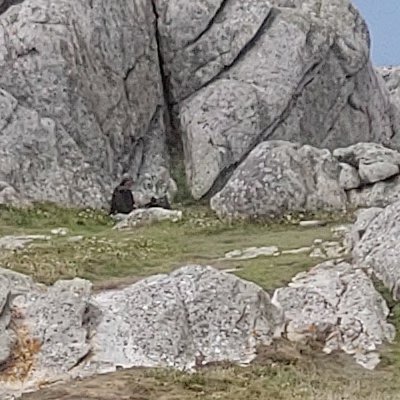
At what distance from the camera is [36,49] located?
44.7 m

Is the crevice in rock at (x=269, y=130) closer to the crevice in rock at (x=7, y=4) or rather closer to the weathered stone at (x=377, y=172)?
the weathered stone at (x=377, y=172)

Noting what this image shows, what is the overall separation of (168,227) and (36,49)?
523 inches

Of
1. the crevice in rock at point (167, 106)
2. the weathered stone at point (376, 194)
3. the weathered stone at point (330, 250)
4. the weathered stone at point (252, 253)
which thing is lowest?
the weathered stone at point (330, 250)

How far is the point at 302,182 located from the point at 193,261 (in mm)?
10850

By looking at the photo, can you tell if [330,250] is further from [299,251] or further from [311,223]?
[311,223]

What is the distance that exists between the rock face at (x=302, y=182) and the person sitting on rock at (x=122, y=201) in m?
5.01

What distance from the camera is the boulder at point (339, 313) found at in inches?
834

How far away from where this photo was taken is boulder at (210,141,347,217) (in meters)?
36.8

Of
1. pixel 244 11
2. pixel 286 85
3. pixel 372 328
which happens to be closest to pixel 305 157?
pixel 286 85

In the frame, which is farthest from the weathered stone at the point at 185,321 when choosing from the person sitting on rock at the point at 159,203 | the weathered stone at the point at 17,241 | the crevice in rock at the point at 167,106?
the crevice in rock at the point at 167,106

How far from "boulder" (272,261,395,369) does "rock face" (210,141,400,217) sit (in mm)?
12551

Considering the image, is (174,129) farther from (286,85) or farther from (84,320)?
(84,320)

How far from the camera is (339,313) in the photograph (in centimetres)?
2220

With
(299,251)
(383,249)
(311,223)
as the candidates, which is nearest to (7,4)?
(311,223)
